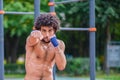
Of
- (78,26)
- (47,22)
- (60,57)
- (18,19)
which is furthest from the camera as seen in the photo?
(78,26)

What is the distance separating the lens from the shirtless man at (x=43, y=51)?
13.2 feet

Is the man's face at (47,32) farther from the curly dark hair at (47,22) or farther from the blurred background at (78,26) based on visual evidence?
the blurred background at (78,26)

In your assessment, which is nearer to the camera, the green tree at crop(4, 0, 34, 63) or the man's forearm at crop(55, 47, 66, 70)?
the man's forearm at crop(55, 47, 66, 70)

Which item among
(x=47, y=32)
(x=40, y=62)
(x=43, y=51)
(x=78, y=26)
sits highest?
(x=47, y=32)

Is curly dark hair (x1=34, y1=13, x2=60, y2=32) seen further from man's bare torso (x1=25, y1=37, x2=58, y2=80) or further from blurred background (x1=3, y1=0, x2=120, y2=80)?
blurred background (x1=3, y1=0, x2=120, y2=80)

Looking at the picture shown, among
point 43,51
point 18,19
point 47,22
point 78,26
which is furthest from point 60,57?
point 78,26

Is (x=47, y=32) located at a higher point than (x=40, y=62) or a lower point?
higher

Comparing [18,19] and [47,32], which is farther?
[18,19]

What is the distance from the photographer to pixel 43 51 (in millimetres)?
4117

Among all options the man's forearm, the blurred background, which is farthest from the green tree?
the man's forearm

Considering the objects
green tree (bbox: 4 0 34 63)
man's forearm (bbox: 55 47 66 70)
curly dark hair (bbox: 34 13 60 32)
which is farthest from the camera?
green tree (bbox: 4 0 34 63)

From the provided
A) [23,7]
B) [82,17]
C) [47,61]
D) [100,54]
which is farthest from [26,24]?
[47,61]

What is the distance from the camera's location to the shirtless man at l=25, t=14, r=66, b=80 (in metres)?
4.02

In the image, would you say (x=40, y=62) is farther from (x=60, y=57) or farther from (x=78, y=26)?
(x=78, y=26)
